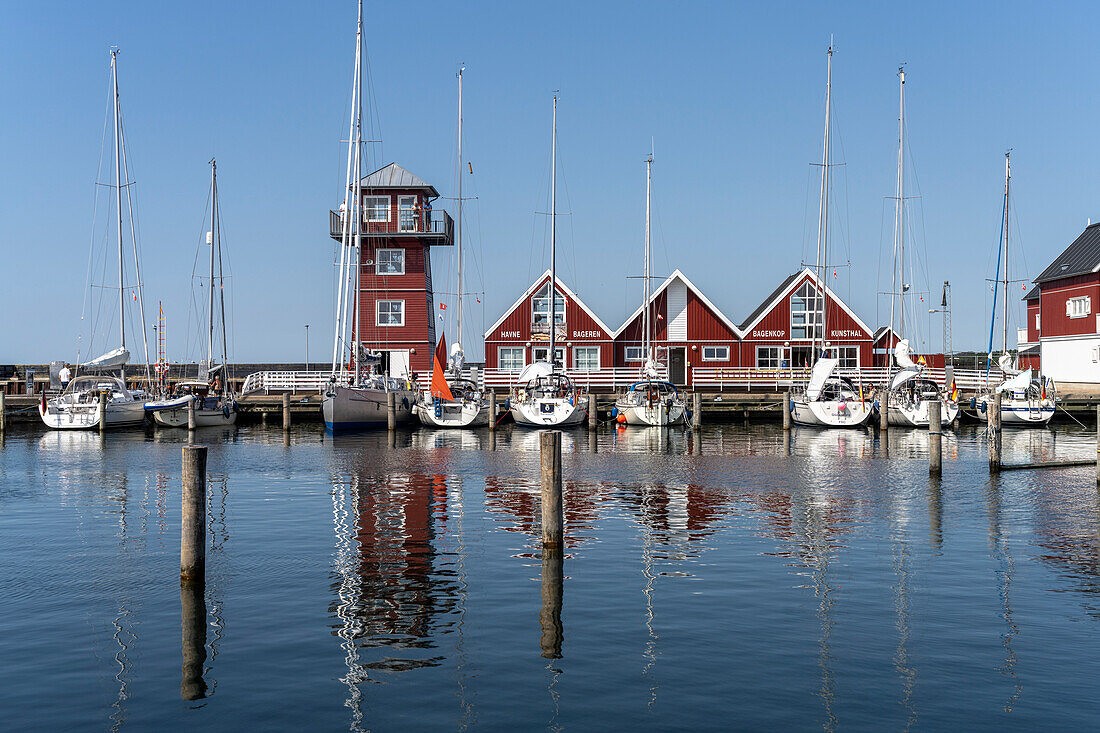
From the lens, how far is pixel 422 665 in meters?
11.0

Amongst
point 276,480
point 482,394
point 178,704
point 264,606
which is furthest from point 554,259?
point 178,704

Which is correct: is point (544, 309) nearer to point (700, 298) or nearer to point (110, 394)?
point (700, 298)

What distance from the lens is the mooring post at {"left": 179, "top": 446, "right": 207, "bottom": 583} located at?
13.6m

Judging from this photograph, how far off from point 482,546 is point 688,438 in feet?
86.2

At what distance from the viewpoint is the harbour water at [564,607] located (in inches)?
385

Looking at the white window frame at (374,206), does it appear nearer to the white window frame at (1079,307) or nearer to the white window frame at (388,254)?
the white window frame at (388,254)

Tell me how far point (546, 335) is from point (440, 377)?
17470 mm

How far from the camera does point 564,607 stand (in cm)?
1324

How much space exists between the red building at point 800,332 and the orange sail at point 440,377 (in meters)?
25.3

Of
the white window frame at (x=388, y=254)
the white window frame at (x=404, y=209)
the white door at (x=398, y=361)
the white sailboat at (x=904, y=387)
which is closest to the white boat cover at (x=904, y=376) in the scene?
the white sailboat at (x=904, y=387)

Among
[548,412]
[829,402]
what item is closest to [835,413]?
[829,402]

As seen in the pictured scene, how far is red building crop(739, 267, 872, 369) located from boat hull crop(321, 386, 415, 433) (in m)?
28.0

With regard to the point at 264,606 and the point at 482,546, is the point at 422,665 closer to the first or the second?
the point at 264,606

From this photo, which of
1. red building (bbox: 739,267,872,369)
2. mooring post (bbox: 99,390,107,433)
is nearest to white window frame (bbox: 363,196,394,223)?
mooring post (bbox: 99,390,107,433)
